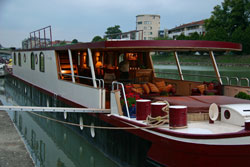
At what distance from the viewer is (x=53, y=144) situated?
11805 mm

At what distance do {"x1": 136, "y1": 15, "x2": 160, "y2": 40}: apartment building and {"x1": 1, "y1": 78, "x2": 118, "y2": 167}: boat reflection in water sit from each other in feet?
277

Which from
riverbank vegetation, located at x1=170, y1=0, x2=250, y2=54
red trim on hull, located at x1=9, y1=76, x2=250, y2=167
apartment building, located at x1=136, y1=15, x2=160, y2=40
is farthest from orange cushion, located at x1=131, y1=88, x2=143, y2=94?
apartment building, located at x1=136, y1=15, x2=160, y2=40

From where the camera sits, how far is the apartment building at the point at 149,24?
98562 mm

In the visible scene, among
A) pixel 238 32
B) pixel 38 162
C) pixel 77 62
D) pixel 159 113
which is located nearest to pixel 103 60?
pixel 77 62

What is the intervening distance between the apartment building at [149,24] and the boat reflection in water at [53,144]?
3322 inches

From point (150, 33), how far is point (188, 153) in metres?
→ 99.5

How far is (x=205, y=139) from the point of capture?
5.57 m

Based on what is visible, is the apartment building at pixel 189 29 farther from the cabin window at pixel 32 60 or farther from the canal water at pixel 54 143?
the canal water at pixel 54 143

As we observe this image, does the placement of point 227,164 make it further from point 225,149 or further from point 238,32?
point 238,32

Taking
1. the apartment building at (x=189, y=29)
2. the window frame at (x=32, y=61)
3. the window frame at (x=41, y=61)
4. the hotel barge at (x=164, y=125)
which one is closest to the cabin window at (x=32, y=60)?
the window frame at (x=32, y=61)

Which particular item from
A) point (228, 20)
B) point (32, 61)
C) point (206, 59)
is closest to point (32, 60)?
point (32, 61)

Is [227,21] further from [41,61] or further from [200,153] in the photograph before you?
[200,153]

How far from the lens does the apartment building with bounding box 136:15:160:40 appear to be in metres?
98.6

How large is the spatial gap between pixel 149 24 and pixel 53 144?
94100mm
